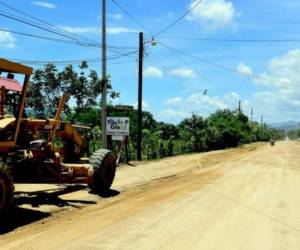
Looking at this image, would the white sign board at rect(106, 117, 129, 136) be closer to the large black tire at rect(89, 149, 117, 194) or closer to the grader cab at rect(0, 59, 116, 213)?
the grader cab at rect(0, 59, 116, 213)

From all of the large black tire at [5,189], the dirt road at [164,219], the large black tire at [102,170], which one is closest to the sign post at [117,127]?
the dirt road at [164,219]

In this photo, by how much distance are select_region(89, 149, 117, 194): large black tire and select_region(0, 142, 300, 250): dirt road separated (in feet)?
1.12

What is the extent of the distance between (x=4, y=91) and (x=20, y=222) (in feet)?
9.68

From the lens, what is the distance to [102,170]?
15.2 meters

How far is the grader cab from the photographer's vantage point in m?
11.5

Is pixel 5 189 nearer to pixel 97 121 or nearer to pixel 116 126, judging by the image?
pixel 116 126

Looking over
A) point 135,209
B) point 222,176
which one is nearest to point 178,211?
point 135,209

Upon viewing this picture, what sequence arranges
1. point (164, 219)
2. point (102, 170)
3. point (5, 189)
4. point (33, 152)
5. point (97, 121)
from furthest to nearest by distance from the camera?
point (97, 121) → point (102, 170) → point (33, 152) → point (164, 219) → point (5, 189)

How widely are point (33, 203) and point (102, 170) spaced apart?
8.42ft

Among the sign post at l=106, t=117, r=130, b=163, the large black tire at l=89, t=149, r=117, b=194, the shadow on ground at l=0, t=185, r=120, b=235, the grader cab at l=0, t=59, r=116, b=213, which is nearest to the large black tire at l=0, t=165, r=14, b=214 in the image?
the grader cab at l=0, t=59, r=116, b=213

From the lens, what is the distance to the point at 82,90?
1121 inches

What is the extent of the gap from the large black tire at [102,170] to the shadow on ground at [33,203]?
0.22 metres

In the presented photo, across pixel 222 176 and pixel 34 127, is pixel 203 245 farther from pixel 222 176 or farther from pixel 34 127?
pixel 222 176

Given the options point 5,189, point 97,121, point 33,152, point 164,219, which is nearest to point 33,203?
point 33,152
